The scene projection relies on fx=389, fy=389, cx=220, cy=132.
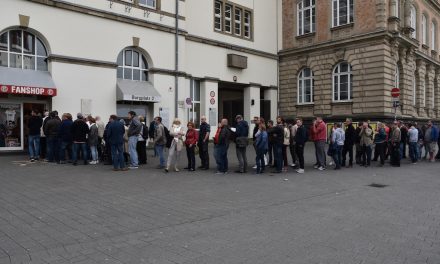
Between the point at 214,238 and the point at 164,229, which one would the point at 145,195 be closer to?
the point at 164,229

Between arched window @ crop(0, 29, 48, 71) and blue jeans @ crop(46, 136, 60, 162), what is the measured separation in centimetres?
446

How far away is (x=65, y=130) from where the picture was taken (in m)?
14.1

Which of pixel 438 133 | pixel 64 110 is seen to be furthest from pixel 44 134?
pixel 438 133

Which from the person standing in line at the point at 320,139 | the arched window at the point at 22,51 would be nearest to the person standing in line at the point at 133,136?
the person standing in line at the point at 320,139

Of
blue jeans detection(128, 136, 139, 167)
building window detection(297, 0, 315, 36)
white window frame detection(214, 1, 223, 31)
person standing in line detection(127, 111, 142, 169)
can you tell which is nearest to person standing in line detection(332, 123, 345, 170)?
person standing in line detection(127, 111, 142, 169)

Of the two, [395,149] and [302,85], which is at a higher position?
[302,85]

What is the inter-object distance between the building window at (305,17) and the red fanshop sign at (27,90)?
19.6m

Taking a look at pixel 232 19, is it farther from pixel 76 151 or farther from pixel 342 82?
pixel 76 151

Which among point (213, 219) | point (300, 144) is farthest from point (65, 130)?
point (213, 219)

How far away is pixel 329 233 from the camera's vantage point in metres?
5.98

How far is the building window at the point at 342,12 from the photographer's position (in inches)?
1051

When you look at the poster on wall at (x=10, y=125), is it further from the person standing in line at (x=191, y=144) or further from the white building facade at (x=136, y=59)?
the person standing in line at (x=191, y=144)

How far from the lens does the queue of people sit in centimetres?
1300

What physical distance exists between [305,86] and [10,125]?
20551 millimetres
